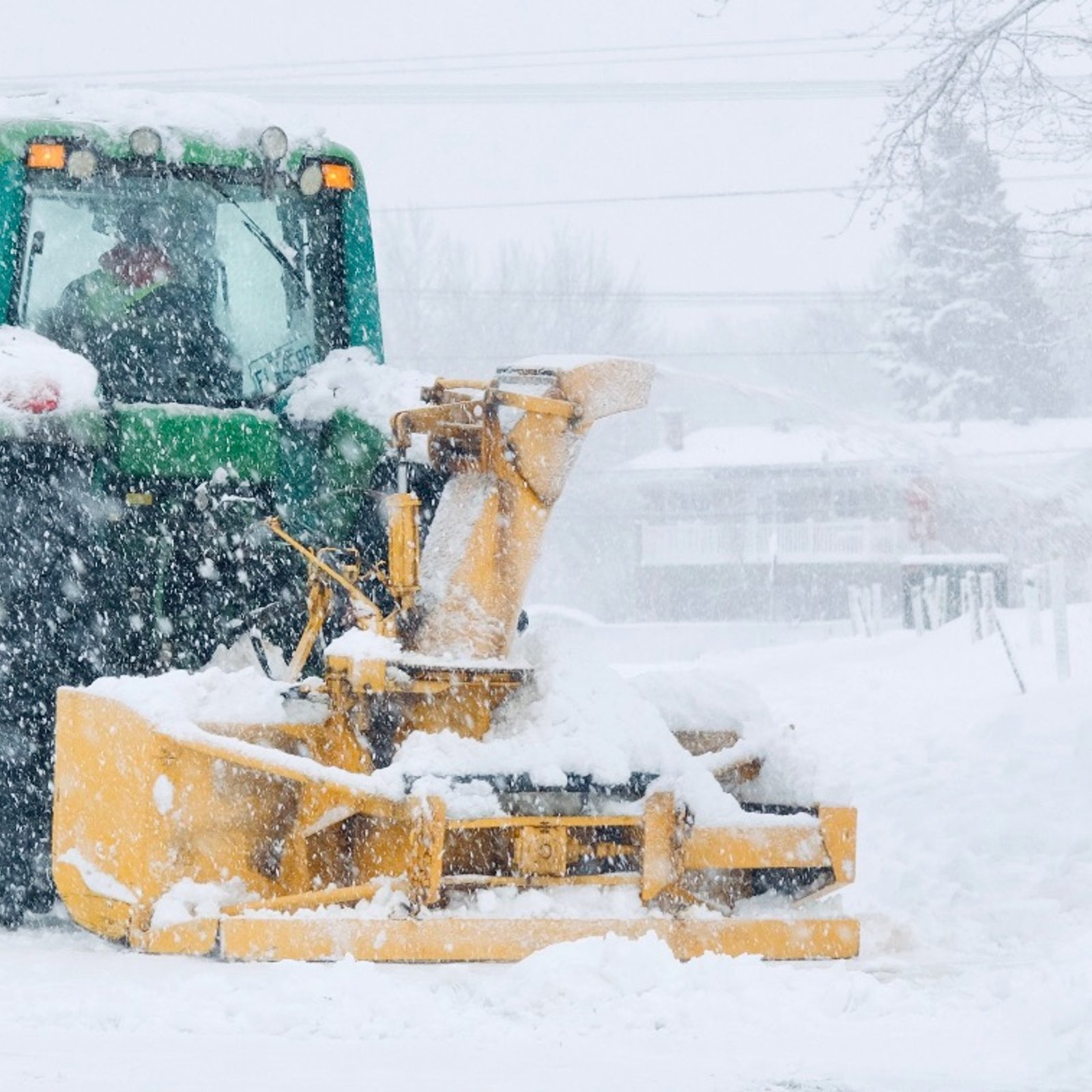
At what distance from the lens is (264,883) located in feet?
15.8

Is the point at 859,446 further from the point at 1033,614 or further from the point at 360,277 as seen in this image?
the point at 360,277

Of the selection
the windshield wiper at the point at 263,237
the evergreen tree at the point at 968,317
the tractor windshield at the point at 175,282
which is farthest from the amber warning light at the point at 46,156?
the evergreen tree at the point at 968,317

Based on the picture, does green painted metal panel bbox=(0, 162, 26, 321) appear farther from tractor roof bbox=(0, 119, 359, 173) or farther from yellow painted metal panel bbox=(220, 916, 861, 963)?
yellow painted metal panel bbox=(220, 916, 861, 963)

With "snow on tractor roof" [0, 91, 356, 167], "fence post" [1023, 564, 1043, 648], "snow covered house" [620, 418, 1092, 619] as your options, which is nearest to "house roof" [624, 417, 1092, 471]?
"snow covered house" [620, 418, 1092, 619]

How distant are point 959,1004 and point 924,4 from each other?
648 cm

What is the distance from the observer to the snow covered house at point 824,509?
37.8 m

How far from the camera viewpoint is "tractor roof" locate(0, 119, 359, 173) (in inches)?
229

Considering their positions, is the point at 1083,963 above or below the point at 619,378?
below

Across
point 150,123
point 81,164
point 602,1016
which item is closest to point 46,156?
point 81,164

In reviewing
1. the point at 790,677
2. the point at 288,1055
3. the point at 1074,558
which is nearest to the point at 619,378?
the point at 288,1055

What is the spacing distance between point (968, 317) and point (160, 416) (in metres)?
41.5

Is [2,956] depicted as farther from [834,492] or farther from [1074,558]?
[834,492]

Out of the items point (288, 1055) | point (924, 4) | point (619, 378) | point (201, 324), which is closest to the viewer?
point (288, 1055)

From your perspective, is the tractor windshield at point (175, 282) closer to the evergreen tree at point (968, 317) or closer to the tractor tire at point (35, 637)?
the tractor tire at point (35, 637)
